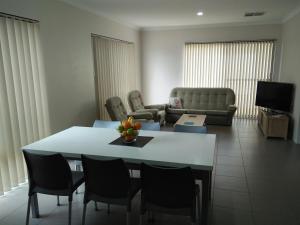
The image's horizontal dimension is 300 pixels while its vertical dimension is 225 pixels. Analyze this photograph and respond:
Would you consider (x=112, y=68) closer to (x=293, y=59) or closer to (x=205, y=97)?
(x=205, y=97)

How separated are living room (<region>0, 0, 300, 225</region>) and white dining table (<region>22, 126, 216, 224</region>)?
2.24ft

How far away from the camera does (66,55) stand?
13.5 ft

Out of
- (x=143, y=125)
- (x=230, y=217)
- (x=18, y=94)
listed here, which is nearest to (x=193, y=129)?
(x=143, y=125)

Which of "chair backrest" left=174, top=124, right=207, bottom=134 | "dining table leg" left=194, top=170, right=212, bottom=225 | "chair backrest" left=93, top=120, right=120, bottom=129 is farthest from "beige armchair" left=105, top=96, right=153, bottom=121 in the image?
"dining table leg" left=194, top=170, right=212, bottom=225

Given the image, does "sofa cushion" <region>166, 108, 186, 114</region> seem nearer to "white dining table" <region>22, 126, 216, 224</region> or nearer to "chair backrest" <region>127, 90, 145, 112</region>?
"chair backrest" <region>127, 90, 145, 112</region>

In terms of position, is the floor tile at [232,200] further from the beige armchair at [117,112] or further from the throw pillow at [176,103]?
the throw pillow at [176,103]

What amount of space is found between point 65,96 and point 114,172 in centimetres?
253

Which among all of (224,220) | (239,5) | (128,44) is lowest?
(224,220)

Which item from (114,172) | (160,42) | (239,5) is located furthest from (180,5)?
(114,172)

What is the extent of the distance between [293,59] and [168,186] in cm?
491

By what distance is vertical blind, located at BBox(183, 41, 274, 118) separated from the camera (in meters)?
6.80

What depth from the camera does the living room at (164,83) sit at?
2787 millimetres

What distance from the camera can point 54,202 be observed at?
2896 millimetres

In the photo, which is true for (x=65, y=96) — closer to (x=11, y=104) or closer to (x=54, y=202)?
(x=11, y=104)
